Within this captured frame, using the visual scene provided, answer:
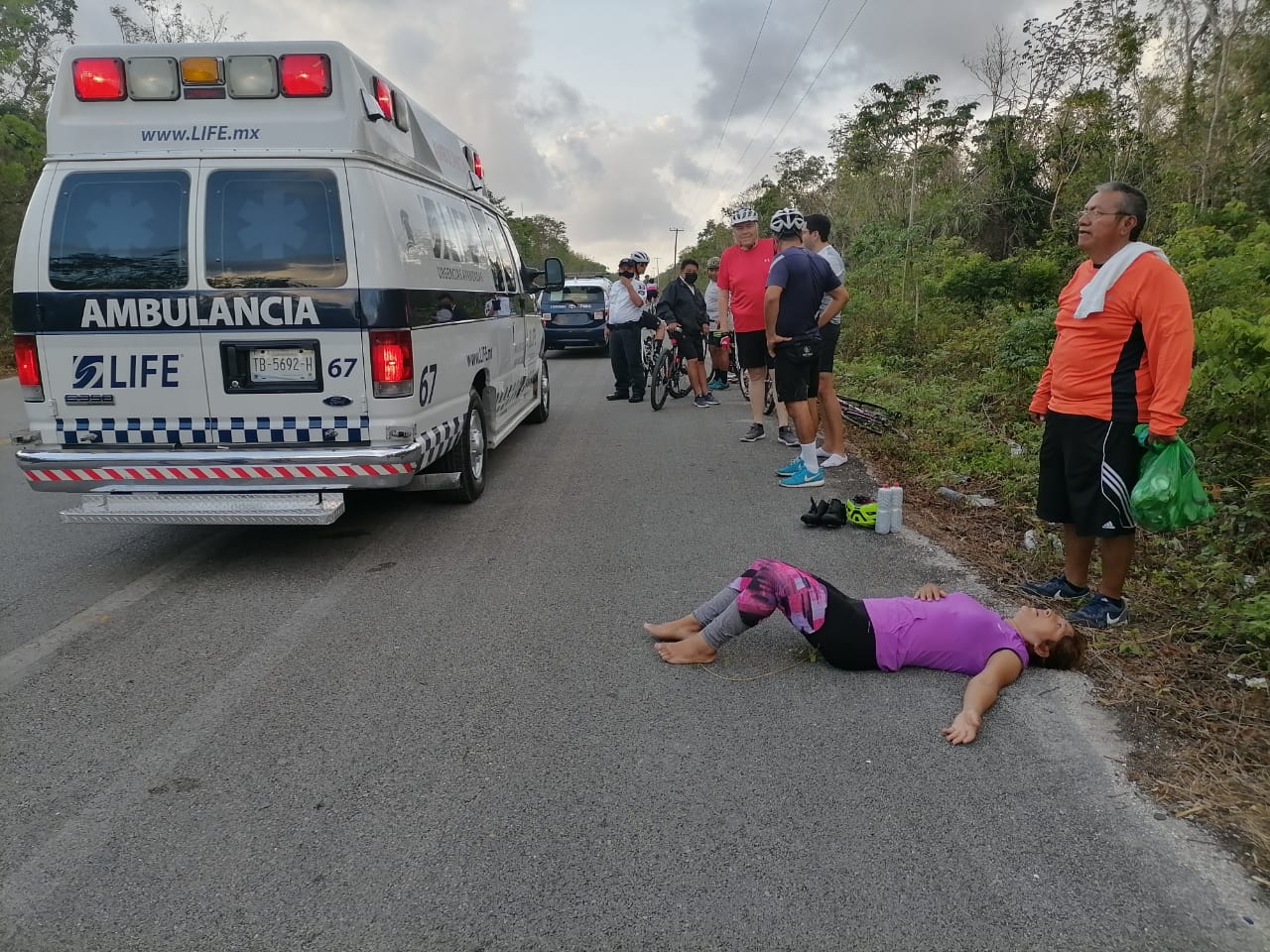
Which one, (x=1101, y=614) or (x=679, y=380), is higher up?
(x=679, y=380)

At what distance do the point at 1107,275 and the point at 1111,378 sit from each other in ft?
1.47

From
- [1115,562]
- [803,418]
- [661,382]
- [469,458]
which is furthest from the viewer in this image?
[661,382]

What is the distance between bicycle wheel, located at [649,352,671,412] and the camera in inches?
415

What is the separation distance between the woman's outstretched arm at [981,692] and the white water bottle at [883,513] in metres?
2.03

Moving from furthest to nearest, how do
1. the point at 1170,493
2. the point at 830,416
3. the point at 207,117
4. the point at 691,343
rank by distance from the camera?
the point at 691,343 < the point at 830,416 < the point at 207,117 < the point at 1170,493

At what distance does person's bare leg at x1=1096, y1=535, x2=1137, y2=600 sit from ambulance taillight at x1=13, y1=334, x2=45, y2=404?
18.4ft

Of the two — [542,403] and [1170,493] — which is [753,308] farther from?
[1170,493]

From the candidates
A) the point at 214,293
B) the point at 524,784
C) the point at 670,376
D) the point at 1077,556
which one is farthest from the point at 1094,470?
the point at 670,376

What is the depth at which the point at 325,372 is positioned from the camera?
4.56 metres

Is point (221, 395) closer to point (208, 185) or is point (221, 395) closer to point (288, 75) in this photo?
point (208, 185)

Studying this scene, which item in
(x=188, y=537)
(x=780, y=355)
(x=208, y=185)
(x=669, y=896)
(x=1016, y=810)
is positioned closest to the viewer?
(x=669, y=896)

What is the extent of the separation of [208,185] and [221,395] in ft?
3.77

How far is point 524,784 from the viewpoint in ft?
8.98

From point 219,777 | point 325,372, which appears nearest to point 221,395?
point 325,372
